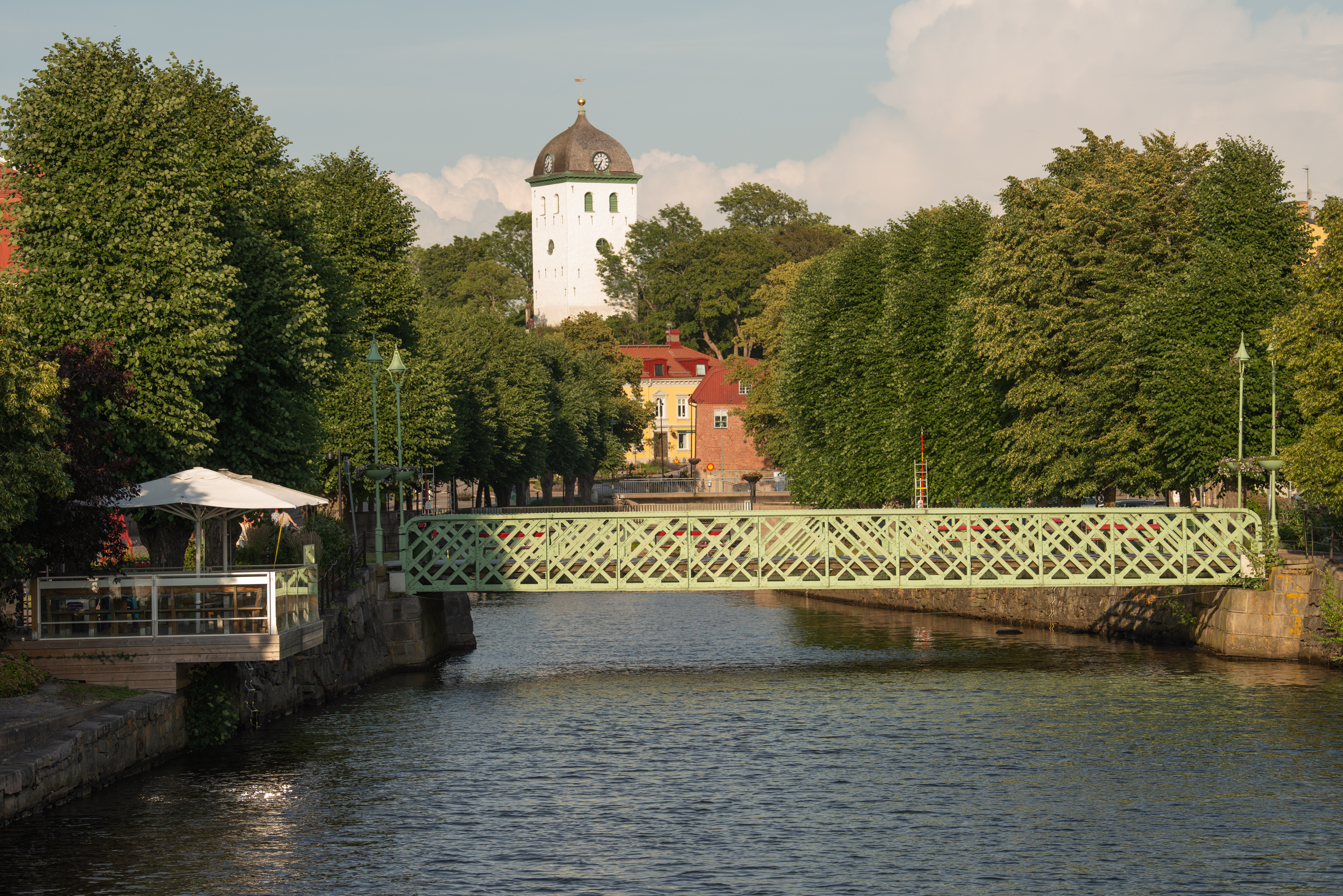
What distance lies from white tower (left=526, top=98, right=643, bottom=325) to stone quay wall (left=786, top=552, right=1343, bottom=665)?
402ft

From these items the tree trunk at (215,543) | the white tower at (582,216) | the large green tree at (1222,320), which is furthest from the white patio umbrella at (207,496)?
the white tower at (582,216)

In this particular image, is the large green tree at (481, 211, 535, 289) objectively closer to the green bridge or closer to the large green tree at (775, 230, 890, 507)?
the large green tree at (775, 230, 890, 507)

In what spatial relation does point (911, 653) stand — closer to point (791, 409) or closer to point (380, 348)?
point (380, 348)

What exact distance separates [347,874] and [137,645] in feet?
25.4

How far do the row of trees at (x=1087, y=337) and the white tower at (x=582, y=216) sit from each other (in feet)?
350

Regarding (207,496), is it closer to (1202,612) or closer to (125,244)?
(125,244)

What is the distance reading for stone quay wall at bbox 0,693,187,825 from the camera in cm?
2022

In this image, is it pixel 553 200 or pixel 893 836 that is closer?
pixel 893 836

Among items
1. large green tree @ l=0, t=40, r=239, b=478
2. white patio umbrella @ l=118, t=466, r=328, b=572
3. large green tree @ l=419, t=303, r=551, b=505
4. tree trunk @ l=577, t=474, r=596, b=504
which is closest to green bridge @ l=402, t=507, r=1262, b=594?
large green tree @ l=0, t=40, r=239, b=478

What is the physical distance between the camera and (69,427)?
27.7 m

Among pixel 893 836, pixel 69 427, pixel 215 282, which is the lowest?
pixel 893 836

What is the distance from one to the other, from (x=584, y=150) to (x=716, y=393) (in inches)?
1857

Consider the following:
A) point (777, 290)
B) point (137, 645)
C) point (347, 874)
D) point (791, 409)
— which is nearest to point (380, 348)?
point (791, 409)

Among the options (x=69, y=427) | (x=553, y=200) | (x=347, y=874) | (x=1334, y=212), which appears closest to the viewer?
(x=347, y=874)
